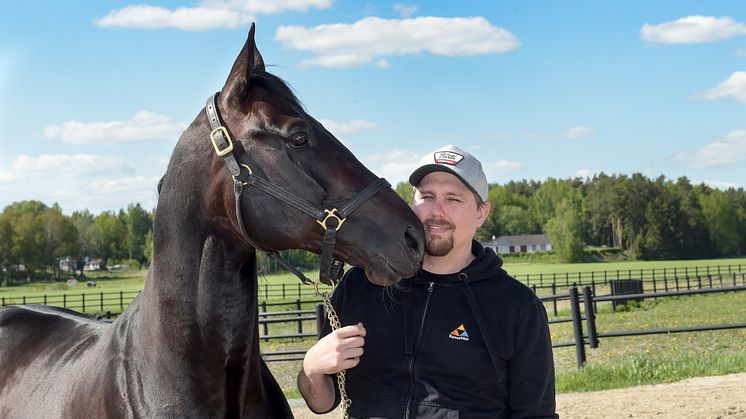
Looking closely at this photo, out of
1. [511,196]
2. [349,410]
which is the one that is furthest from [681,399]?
[511,196]

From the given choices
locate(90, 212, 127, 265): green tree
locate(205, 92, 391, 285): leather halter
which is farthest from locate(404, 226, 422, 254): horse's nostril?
locate(90, 212, 127, 265): green tree

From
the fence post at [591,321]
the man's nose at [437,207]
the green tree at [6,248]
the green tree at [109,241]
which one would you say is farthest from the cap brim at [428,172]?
the green tree at [109,241]

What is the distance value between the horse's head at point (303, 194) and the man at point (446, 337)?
30 cm

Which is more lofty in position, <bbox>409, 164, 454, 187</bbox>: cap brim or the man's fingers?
<bbox>409, 164, 454, 187</bbox>: cap brim

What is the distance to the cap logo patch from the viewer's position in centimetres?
270

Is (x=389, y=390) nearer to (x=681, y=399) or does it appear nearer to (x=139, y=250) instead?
(x=681, y=399)

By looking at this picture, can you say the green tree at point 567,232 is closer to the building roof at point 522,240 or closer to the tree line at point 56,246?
the building roof at point 522,240

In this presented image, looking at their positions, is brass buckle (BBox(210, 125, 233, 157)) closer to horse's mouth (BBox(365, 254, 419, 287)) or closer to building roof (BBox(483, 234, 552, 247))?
horse's mouth (BBox(365, 254, 419, 287))

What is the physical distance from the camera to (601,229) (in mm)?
100750

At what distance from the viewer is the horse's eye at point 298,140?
242 cm

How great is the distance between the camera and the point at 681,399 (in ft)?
25.4

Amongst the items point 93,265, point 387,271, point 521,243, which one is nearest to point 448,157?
point 387,271

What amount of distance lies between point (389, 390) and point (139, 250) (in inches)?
3384

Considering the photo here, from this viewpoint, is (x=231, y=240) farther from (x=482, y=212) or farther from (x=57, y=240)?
(x=57, y=240)
